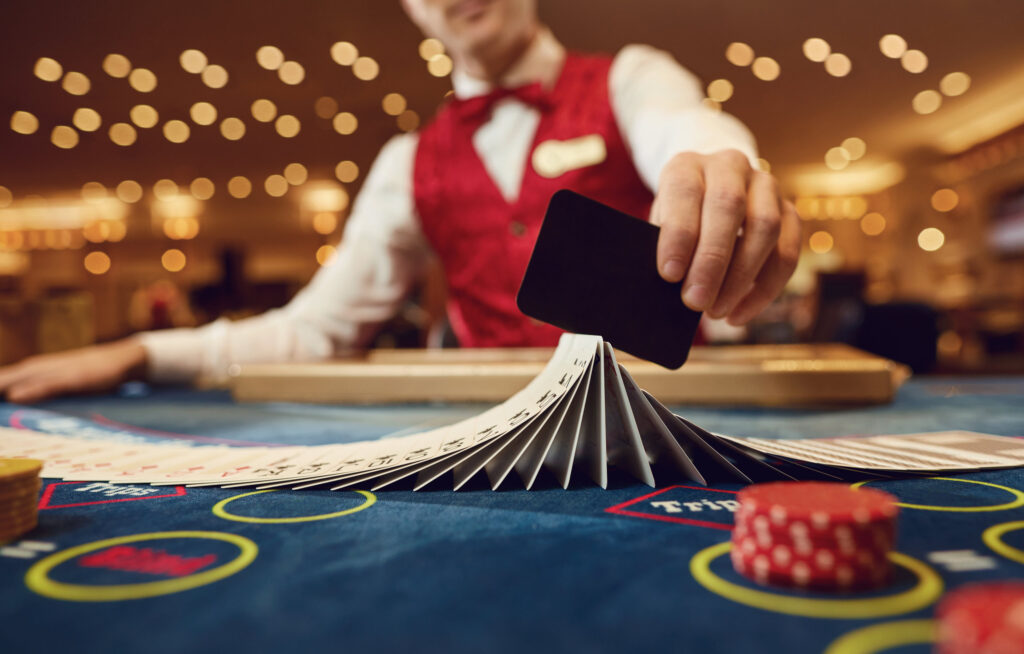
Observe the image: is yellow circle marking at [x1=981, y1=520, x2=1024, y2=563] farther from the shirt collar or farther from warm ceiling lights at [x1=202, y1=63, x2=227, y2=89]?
warm ceiling lights at [x1=202, y1=63, x2=227, y2=89]

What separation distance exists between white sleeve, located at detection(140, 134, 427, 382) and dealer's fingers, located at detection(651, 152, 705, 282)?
1.32m

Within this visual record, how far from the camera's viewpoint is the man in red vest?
1640 millimetres

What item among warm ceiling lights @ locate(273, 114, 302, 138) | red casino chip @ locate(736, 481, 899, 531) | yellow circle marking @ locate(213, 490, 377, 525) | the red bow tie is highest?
warm ceiling lights @ locate(273, 114, 302, 138)

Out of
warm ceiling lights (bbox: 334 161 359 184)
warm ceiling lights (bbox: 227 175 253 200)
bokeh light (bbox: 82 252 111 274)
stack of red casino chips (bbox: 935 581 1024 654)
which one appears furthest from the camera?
bokeh light (bbox: 82 252 111 274)

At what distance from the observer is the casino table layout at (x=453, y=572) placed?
32cm

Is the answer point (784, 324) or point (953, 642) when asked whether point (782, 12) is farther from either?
point (953, 642)

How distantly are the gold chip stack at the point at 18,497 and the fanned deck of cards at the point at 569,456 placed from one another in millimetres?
144

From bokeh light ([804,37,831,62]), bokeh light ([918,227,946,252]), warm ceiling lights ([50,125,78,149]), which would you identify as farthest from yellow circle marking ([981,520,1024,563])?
bokeh light ([918,227,946,252])

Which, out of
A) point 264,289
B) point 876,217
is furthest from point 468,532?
point 876,217

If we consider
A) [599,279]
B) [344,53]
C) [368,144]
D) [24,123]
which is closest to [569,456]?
[599,279]

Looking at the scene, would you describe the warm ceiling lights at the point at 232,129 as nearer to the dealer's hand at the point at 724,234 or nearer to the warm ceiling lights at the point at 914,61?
the warm ceiling lights at the point at 914,61

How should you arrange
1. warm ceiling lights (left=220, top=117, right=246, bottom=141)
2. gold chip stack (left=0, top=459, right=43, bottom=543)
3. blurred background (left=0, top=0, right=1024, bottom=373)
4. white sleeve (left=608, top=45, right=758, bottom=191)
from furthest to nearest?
warm ceiling lights (left=220, top=117, right=246, bottom=141), blurred background (left=0, top=0, right=1024, bottom=373), white sleeve (left=608, top=45, right=758, bottom=191), gold chip stack (left=0, top=459, right=43, bottom=543)

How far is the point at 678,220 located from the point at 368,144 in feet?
31.4

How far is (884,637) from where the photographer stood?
0.31 meters
